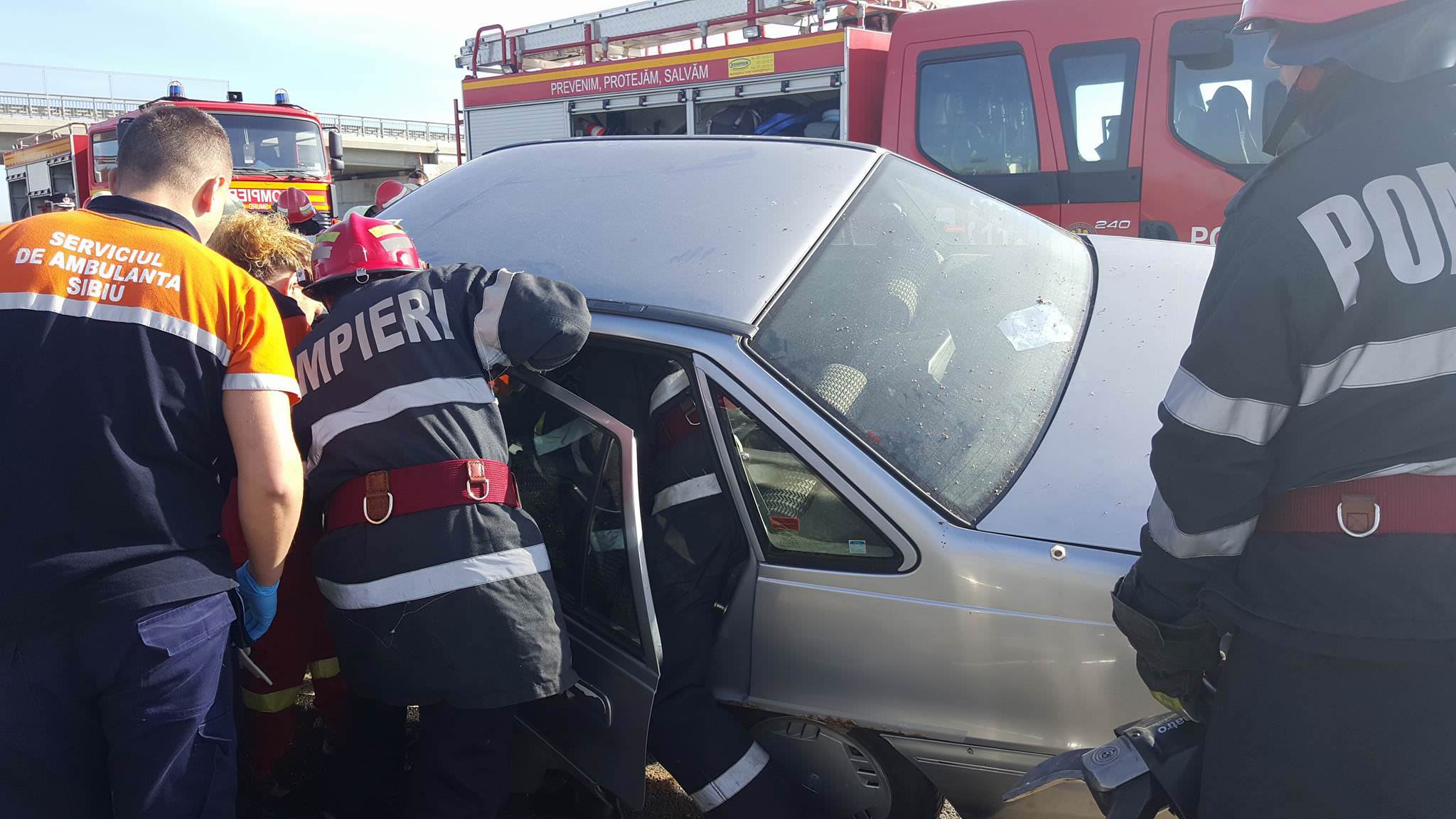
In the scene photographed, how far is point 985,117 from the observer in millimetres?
5992

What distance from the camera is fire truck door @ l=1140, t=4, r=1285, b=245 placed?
5.30 meters

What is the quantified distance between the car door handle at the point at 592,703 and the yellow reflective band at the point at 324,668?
1.08 metres

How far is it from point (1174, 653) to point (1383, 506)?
36 centimetres

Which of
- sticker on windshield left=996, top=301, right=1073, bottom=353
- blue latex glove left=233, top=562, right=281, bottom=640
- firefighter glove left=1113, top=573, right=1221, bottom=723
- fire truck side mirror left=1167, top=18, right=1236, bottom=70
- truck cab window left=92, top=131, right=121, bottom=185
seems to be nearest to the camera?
firefighter glove left=1113, top=573, right=1221, bottom=723

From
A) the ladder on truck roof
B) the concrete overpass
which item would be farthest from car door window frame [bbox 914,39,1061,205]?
the concrete overpass

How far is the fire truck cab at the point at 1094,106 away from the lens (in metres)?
5.38

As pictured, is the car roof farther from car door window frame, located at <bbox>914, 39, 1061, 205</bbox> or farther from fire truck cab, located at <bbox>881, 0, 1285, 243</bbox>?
fire truck cab, located at <bbox>881, 0, 1285, 243</bbox>

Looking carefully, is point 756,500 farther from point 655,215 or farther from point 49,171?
point 49,171

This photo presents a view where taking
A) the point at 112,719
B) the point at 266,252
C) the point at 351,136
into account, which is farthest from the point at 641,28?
the point at 351,136

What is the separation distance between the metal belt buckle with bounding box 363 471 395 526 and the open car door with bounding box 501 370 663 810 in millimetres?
418

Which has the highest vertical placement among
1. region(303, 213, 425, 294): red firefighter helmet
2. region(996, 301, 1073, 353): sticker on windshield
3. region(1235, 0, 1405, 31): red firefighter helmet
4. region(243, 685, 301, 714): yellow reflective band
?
region(1235, 0, 1405, 31): red firefighter helmet

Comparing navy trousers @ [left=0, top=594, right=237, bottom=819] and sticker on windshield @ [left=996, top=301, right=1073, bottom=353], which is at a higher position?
sticker on windshield @ [left=996, top=301, right=1073, bottom=353]

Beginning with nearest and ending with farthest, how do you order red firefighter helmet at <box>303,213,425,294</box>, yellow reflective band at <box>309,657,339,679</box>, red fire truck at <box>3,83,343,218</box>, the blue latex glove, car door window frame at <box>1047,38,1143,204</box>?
the blue latex glove, red firefighter helmet at <box>303,213,425,294</box>, yellow reflective band at <box>309,657,339,679</box>, car door window frame at <box>1047,38,1143,204</box>, red fire truck at <box>3,83,343,218</box>

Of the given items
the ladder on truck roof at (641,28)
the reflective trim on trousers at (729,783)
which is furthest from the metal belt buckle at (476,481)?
the ladder on truck roof at (641,28)
